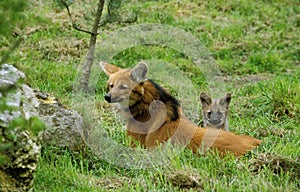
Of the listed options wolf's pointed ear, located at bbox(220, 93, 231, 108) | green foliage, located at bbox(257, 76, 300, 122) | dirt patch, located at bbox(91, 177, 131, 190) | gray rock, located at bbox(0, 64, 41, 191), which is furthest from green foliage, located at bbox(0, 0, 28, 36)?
green foliage, located at bbox(257, 76, 300, 122)

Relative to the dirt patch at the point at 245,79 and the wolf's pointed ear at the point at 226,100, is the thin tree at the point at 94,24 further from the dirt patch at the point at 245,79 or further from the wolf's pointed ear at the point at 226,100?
the dirt patch at the point at 245,79

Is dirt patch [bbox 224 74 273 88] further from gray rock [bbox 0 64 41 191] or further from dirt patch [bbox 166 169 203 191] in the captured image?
gray rock [bbox 0 64 41 191]

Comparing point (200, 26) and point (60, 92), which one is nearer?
point (60, 92)

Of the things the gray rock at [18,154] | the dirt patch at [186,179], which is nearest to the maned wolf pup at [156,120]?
the dirt patch at [186,179]

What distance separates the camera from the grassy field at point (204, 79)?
470cm

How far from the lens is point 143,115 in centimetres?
598

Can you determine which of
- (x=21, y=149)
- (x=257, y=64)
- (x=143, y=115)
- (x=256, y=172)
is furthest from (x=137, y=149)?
(x=257, y=64)

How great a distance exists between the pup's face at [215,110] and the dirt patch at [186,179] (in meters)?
2.47

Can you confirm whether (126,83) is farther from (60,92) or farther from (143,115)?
(60,92)

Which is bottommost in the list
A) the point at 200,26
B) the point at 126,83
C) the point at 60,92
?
the point at 60,92

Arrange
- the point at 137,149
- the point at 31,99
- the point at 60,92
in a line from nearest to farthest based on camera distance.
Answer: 1. the point at 31,99
2. the point at 137,149
3. the point at 60,92

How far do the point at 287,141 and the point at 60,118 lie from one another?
7.65 ft

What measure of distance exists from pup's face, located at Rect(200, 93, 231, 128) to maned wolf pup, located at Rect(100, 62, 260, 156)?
4.27 ft

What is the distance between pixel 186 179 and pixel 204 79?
541 cm
